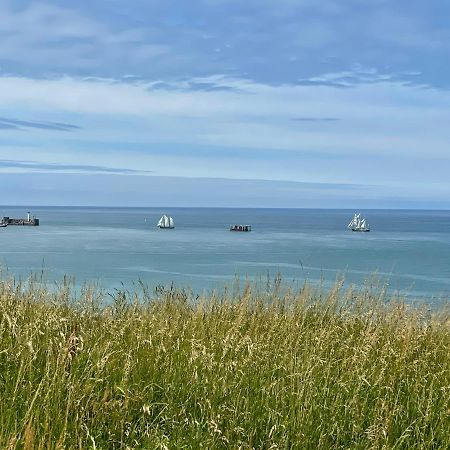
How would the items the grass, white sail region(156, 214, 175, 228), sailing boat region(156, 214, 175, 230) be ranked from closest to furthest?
the grass
sailing boat region(156, 214, 175, 230)
white sail region(156, 214, 175, 228)

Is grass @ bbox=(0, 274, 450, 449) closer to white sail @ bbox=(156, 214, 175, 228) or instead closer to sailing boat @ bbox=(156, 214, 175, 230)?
sailing boat @ bbox=(156, 214, 175, 230)

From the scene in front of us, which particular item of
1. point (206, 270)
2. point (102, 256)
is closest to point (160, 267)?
point (206, 270)

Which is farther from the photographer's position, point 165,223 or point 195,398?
point 165,223

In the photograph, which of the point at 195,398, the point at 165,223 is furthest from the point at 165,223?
the point at 195,398

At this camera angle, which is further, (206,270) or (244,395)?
(206,270)

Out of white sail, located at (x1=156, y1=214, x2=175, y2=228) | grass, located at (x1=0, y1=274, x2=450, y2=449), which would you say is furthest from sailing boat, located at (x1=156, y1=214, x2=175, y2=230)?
grass, located at (x1=0, y1=274, x2=450, y2=449)

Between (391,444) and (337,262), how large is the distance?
51817 millimetres

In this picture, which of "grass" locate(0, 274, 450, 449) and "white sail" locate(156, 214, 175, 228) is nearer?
"grass" locate(0, 274, 450, 449)

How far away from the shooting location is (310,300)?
331 inches

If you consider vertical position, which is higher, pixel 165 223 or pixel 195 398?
pixel 195 398

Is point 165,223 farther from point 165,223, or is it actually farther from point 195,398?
point 195,398

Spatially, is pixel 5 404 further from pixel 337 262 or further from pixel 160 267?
pixel 337 262

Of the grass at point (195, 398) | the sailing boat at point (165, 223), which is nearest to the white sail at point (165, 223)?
the sailing boat at point (165, 223)

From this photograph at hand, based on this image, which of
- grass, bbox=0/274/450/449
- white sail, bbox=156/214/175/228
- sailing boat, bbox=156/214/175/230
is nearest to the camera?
grass, bbox=0/274/450/449
